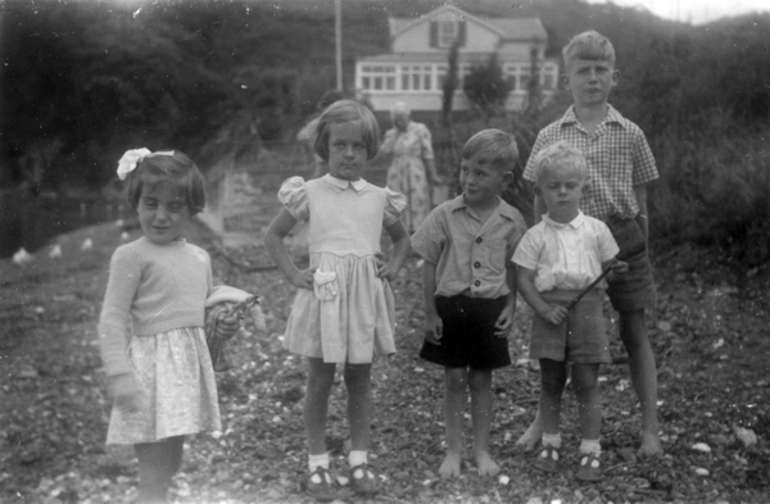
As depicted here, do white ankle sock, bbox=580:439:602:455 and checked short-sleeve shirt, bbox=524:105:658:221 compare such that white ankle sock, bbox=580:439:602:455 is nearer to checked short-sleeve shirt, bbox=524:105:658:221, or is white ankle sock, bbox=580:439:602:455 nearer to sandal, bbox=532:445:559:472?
sandal, bbox=532:445:559:472

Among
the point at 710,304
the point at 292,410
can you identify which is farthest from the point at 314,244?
the point at 710,304

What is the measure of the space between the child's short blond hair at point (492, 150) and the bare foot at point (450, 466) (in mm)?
1296

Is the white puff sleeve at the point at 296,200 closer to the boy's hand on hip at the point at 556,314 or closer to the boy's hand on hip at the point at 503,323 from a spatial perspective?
the boy's hand on hip at the point at 503,323

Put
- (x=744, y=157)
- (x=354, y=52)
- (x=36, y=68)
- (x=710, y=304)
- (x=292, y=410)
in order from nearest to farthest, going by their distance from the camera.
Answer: (x=292, y=410) → (x=36, y=68) → (x=710, y=304) → (x=744, y=157) → (x=354, y=52)

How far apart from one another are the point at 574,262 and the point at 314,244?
1.10 metres

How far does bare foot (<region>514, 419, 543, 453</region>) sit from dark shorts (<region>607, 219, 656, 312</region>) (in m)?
0.74

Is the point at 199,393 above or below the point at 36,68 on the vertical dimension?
below

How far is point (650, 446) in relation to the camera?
12.2 feet

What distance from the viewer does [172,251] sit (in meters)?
2.93

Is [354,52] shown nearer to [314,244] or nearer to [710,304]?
[710,304]

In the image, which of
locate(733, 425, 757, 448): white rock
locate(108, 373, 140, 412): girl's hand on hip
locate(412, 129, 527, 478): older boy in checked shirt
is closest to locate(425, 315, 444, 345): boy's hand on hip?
locate(412, 129, 527, 478): older boy in checked shirt

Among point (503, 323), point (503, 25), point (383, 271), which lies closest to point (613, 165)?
point (503, 323)

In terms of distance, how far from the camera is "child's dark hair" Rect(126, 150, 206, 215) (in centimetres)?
289

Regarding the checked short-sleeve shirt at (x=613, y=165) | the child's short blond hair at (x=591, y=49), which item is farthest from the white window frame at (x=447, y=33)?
the checked short-sleeve shirt at (x=613, y=165)
